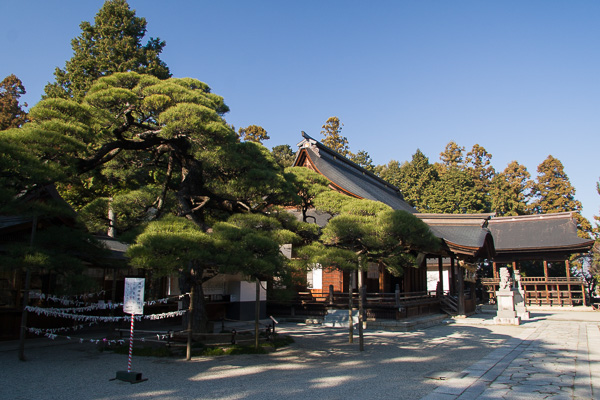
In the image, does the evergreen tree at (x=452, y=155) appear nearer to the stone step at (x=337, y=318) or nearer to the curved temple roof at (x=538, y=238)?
the curved temple roof at (x=538, y=238)

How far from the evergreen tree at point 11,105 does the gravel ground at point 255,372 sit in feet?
59.2

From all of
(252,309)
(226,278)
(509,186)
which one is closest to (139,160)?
(226,278)

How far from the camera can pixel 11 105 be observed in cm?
2675

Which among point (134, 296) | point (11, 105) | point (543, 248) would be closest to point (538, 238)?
point (543, 248)

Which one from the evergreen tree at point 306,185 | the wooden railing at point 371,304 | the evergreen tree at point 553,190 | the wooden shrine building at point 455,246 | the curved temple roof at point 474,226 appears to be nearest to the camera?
the evergreen tree at point 306,185

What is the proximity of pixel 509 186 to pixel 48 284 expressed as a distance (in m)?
41.8

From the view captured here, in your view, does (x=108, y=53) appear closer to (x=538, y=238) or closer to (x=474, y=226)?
(x=474, y=226)

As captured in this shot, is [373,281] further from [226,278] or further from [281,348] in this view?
[281,348]

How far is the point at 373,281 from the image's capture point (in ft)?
72.9

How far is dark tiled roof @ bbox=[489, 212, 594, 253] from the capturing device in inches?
1119

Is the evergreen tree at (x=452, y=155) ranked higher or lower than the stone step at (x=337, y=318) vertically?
higher

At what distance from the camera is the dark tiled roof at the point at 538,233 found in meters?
28.4

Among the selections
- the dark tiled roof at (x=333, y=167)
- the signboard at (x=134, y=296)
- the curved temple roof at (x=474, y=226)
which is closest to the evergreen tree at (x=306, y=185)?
the signboard at (x=134, y=296)

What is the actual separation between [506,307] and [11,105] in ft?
103
